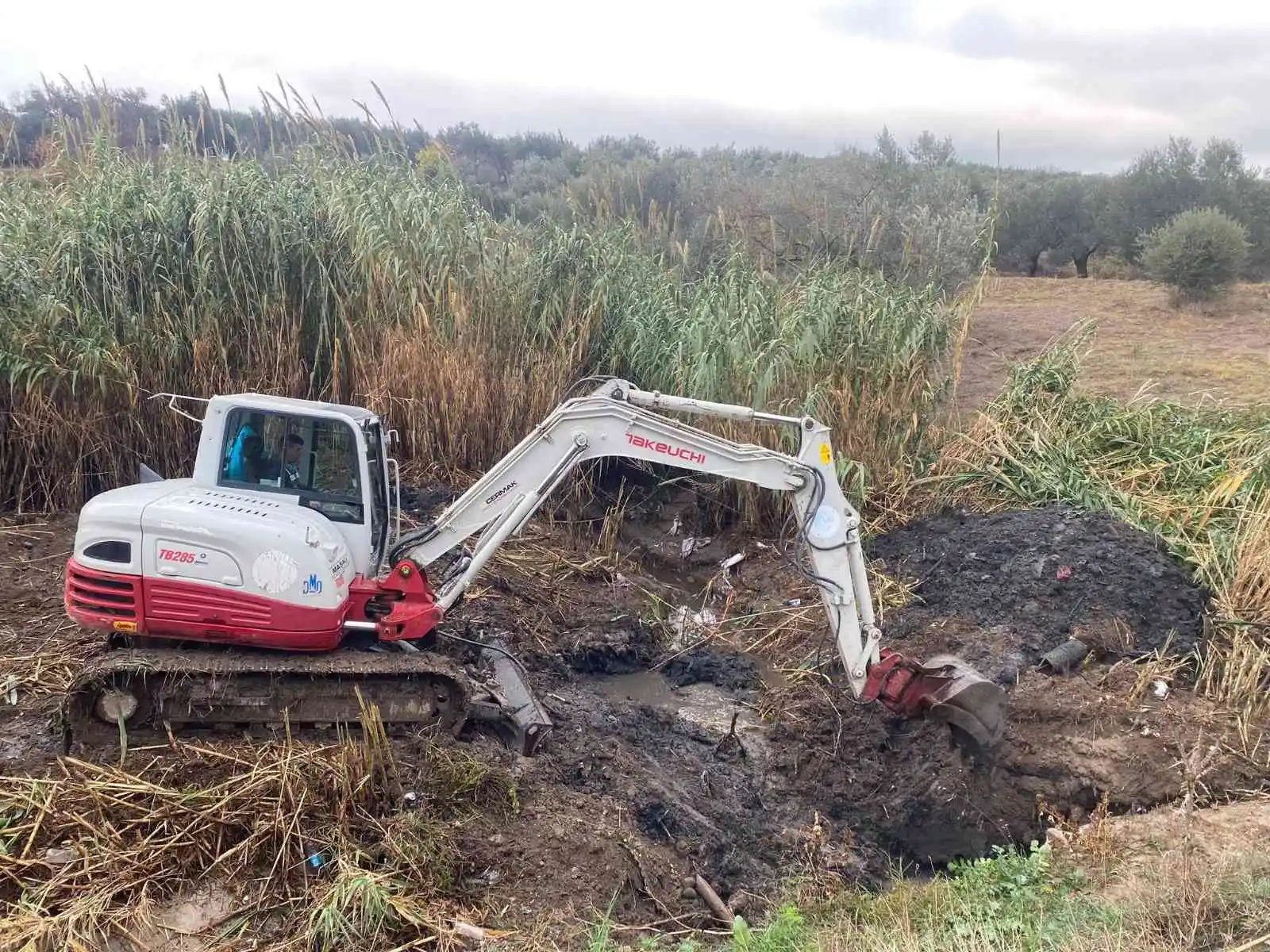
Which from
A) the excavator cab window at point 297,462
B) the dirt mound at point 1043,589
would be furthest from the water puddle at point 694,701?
the excavator cab window at point 297,462

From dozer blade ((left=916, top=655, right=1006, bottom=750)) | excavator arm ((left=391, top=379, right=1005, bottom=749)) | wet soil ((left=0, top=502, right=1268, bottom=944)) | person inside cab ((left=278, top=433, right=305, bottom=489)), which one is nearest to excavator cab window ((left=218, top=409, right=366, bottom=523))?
person inside cab ((left=278, top=433, right=305, bottom=489))

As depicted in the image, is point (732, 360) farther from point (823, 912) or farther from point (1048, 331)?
point (1048, 331)

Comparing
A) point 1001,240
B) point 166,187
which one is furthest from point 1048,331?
point 166,187

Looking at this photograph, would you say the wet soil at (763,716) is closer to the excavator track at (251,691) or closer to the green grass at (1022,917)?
the excavator track at (251,691)

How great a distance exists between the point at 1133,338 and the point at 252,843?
1327 centimetres

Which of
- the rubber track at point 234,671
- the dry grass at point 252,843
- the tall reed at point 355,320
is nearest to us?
the dry grass at point 252,843

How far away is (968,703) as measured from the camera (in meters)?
5.41

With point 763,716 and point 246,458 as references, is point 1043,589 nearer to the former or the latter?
point 763,716

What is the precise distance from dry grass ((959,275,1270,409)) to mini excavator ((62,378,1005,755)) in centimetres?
558

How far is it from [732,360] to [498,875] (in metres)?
5.55

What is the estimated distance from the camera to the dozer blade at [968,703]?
540 cm

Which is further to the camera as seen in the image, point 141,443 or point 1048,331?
point 1048,331

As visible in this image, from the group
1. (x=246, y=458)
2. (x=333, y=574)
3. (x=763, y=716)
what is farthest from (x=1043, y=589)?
(x=246, y=458)

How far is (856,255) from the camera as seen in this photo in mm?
10812
